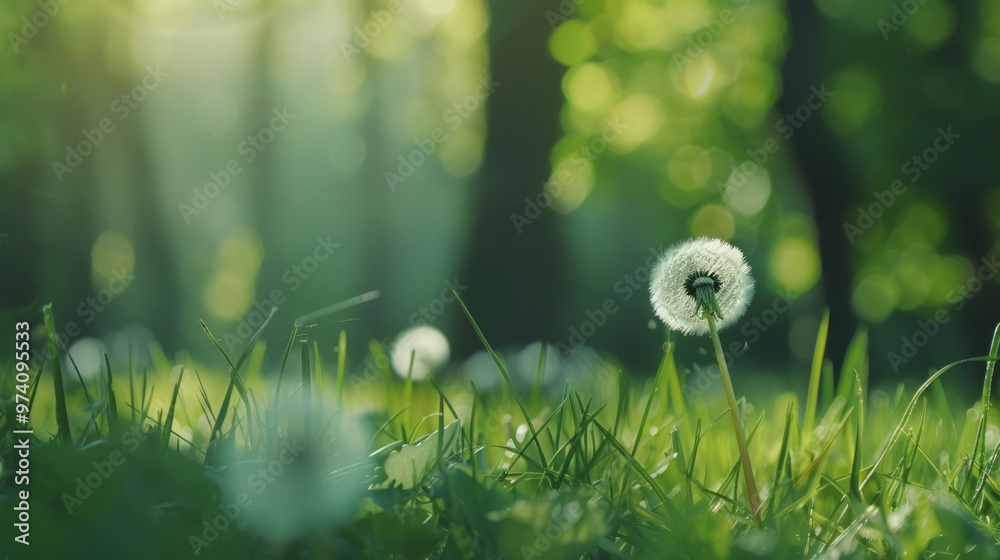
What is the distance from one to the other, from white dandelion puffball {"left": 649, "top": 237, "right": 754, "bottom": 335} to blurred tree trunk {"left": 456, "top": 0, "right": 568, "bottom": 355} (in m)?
8.15

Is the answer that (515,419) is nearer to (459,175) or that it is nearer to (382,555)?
(382,555)

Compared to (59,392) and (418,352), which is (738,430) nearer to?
(59,392)

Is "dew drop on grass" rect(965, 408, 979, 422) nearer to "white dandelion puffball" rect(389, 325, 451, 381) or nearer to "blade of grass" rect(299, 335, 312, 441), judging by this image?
"blade of grass" rect(299, 335, 312, 441)

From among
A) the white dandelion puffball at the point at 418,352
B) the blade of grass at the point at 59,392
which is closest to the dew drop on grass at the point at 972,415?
the blade of grass at the point at 59,392

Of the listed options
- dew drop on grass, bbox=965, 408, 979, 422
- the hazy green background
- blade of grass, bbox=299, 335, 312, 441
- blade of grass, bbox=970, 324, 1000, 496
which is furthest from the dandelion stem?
the hazy green background

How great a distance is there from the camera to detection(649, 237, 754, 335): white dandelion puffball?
1104mm

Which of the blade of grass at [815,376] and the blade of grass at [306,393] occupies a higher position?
the blade of grass at [306,393]

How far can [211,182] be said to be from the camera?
12.0 m

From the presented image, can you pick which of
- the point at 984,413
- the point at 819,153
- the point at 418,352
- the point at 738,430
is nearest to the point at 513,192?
the point at 819,153

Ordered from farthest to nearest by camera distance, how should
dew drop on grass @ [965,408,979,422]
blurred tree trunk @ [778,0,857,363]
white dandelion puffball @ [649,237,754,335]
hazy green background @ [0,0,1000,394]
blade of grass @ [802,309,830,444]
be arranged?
blurred tree trunk @ [778,0,857,363], hazy green background @ [0,0,1000,394], dew drop on grass @ [965,408,979,422], blade of grass @ [802,309,830,444], white dandelion puffball @ [649,237,754,335]

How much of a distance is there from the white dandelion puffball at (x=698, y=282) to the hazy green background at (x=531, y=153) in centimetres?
470

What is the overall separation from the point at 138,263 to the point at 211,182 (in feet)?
9.97

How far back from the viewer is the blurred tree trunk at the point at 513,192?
9.41 metres

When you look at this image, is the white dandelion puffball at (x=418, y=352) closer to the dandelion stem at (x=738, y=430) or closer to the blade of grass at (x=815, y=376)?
the blade of grass at (x=815, y=376)
